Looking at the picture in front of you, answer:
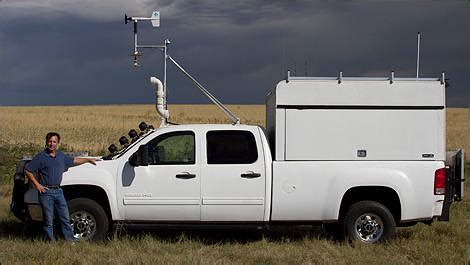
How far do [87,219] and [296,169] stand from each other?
2.82m

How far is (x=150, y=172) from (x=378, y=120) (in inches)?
120

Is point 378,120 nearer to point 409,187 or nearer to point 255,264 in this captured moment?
point 409,187

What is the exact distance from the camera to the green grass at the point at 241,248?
740 cm

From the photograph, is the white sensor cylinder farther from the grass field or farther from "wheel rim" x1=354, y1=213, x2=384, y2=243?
"wheel rim" x1=354, y1=213, x2=384, y2=243

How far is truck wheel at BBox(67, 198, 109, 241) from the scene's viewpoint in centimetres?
827

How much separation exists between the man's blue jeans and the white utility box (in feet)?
9.17

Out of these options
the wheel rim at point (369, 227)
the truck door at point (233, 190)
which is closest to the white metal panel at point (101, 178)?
the truck door at point (233, 190)

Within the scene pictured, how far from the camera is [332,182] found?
8.27 m

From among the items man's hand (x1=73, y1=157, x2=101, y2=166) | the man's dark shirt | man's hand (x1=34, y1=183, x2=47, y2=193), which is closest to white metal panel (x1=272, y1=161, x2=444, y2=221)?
man's hand (x1=73, y1=157, x2=101, y2=166)

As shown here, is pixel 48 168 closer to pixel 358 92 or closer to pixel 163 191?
pixel 163 191

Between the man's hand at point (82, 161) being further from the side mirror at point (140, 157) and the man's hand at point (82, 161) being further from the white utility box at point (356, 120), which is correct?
the white utility box at point (356, 120)

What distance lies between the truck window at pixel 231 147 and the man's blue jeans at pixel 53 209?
6.34ft

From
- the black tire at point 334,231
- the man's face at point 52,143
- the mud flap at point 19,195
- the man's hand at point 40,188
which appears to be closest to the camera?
the man's hand at point 40,188

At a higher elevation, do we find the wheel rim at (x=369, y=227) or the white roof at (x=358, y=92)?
the white roof at (x=358, y=92)
